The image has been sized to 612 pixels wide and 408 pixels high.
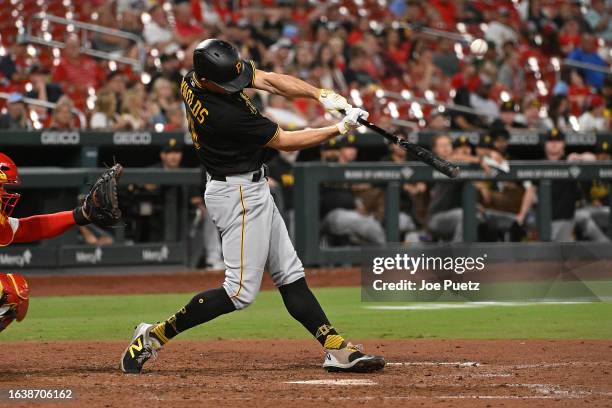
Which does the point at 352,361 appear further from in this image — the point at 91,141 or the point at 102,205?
the point at 91,141

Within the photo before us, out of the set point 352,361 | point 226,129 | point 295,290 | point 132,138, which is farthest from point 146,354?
point 132,138

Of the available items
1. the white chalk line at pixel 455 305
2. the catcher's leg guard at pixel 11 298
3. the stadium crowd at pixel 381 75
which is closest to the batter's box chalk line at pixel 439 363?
the catcher's leg guard at pixel 11 298

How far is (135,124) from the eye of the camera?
13422mm

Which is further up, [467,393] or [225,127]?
[225,127]

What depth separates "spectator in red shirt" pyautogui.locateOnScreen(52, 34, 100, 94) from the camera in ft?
47.4

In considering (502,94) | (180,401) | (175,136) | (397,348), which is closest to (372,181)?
(175,136)

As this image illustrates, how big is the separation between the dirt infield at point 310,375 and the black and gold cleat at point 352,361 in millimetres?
57

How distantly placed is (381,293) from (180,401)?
18.3 feet

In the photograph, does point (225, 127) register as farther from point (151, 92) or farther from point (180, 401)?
point (151, 92)

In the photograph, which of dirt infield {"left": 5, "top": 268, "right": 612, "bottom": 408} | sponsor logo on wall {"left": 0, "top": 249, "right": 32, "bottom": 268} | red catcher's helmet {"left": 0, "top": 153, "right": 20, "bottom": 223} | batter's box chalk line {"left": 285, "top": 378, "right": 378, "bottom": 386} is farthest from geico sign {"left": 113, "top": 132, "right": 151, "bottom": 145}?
batter's box chalk line {"left": 285, "top": 378, "right": 378, "bottom": 386}

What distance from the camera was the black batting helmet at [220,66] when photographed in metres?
5.93

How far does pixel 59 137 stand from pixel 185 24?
14.8 feet

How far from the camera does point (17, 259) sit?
1221cm

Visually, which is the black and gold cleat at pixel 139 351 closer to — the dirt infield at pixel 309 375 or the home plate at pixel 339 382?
the dirt infield at pixel 309 375
